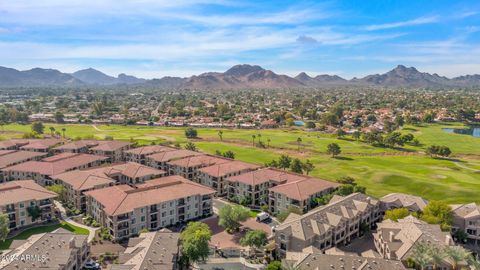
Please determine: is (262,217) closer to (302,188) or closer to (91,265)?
(302,188)

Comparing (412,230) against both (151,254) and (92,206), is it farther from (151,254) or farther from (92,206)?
(92,206)

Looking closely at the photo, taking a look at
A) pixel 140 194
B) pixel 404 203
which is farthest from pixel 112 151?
pixel 404 203

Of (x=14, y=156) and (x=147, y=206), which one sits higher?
(x=14, y=156)

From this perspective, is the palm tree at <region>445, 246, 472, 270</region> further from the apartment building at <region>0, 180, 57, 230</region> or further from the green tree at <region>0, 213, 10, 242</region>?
the apartment building at <region>0, 180, 57, 230</region>

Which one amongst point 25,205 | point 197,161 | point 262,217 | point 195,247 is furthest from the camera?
point 197,161

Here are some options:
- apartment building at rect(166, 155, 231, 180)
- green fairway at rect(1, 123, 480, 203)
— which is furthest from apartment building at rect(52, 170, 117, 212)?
green fairway at rect(1, 123, 480, 203)

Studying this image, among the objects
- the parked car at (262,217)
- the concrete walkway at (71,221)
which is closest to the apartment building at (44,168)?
the concrete walkway at (71,221)
